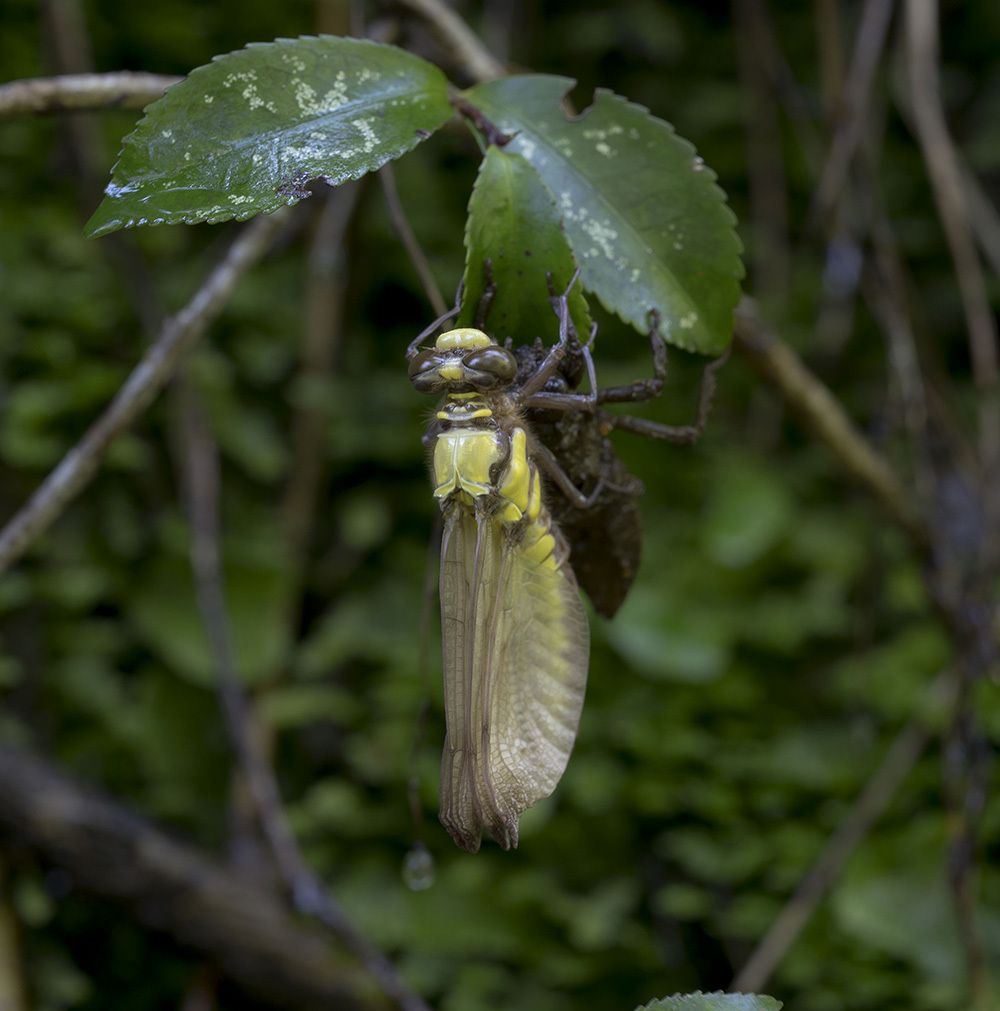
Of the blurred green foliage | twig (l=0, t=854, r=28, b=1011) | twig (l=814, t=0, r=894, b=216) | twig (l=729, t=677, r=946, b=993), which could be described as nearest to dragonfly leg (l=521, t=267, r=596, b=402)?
twig (l=814, t=0, r=894, b=216)

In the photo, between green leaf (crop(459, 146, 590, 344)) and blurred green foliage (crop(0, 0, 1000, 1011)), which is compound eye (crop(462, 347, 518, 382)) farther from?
blurred green foliage (crop(0, 0, 1000, 1011))

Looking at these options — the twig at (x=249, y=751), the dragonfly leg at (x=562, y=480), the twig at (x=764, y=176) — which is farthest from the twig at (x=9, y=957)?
the twig at (x=764, y=176)

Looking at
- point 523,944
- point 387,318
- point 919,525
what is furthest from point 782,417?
point 523,944

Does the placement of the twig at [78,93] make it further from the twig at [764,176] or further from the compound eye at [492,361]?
the twig at [764,176]

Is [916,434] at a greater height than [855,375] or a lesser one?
greater

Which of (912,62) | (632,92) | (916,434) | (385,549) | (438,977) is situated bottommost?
(438,977)

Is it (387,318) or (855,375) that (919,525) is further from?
(387,318)
